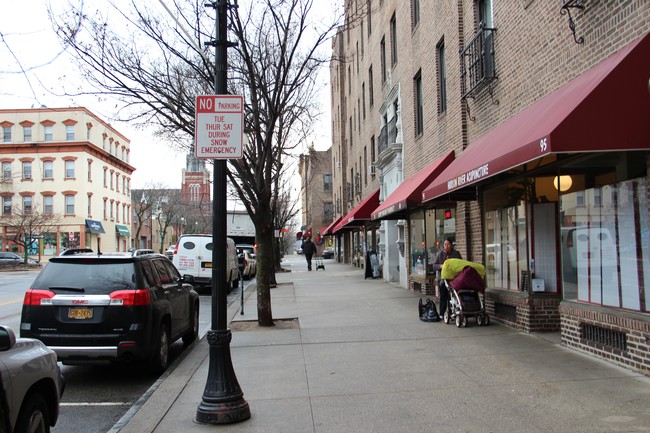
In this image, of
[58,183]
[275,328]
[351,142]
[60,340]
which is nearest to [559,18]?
[275,328]

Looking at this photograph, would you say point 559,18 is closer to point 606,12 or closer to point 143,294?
point 606,12

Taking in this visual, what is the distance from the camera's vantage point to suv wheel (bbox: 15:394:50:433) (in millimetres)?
3779

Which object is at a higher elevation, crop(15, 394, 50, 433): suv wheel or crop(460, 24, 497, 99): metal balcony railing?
crop(460, 24, 497, 99): metal balcony railing

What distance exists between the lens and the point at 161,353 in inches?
307

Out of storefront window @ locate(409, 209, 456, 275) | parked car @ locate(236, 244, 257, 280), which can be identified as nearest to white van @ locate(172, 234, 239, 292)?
parked car @ locate(236, 244, 257, 280)

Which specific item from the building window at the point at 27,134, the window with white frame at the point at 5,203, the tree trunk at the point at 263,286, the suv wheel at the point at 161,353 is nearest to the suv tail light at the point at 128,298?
the suv wheel at the point at 161,353

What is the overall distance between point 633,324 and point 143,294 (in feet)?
19.7

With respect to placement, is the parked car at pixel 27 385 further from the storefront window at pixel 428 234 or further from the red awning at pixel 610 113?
the storefront window at pixel 428 234

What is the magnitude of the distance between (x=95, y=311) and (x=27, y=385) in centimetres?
336

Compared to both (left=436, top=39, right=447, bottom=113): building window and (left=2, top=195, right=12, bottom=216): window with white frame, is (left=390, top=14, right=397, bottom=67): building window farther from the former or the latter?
(left=2, top=195, right=12, bottom=216): window with white frame

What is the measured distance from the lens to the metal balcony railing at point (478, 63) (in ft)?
35.3

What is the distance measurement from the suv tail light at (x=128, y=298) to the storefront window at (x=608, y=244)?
235 inches

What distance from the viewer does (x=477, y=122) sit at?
1165 cm

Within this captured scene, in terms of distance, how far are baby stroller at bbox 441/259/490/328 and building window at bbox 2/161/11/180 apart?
4943cm
